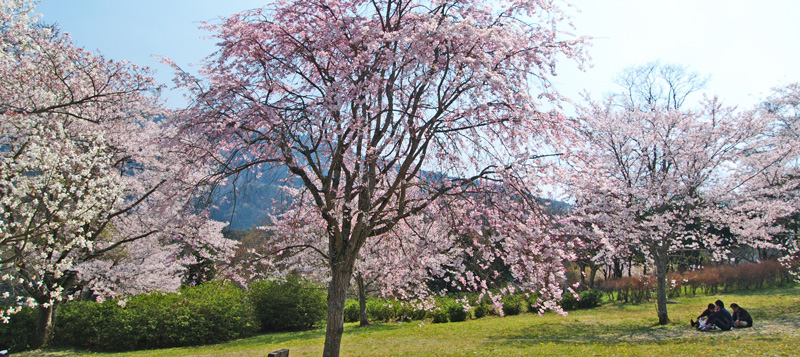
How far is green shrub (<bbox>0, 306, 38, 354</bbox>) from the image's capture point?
12914 millimetres

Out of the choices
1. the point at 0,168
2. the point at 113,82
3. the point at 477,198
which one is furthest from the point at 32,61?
the point at 477,198

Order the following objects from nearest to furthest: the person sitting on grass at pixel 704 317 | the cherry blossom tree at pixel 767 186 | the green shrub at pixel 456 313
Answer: the person sitting on grass at pixel 704 317 < the cherry blossom tree at pixel 767 186 < the green shrub at pixel 456 313

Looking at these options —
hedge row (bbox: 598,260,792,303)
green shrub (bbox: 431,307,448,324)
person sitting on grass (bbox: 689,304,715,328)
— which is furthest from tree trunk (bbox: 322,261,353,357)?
hedge row (bbox: 598,260,792,303)

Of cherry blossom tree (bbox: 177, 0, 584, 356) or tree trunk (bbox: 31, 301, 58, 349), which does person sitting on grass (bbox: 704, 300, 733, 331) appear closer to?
cherry blossom tree (bbox: 177, 0, 584, 356)

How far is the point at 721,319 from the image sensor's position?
11.1 meters

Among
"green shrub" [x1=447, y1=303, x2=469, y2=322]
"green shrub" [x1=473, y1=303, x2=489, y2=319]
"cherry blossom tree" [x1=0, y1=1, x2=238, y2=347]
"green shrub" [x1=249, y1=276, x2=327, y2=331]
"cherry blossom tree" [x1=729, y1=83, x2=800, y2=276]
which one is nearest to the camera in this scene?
"cherry blossom tree" [x1=0, y1=1, x2=238, y2=347]

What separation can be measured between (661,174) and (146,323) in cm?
1619

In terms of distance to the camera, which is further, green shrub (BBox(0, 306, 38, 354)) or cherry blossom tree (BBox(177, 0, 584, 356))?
green shrub (BBox(0, 306, 38, 354))

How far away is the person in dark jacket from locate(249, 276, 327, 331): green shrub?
500 inches

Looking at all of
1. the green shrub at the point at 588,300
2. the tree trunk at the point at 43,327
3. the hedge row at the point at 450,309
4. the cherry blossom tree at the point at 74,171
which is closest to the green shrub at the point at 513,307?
the hedge row at the point at 450,309

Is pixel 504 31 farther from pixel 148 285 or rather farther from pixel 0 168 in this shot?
pixel 148 285

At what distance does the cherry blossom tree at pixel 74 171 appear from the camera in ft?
25.5

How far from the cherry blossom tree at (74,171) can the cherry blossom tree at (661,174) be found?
415 inches

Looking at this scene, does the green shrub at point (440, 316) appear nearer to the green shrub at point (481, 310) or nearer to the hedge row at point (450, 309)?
the hedge row at point (450, 309)
